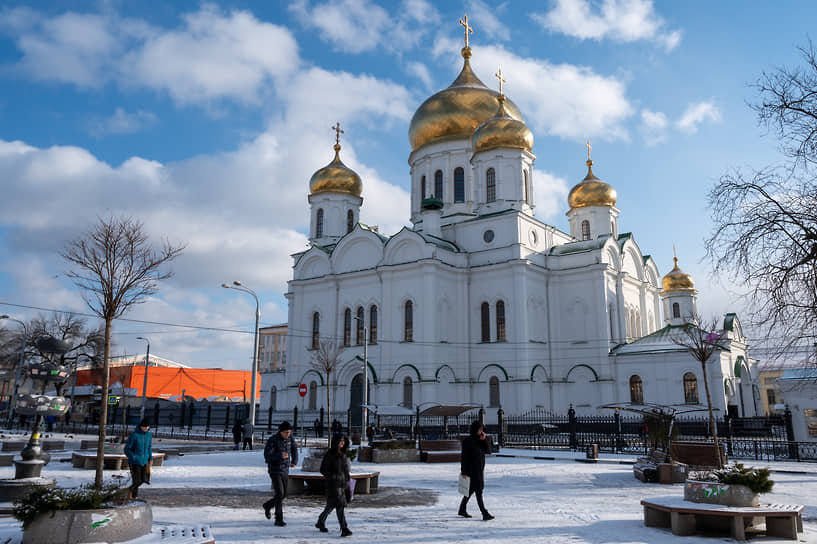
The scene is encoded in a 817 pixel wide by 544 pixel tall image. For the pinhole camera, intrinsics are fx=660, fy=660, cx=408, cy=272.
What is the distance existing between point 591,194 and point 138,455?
117ft

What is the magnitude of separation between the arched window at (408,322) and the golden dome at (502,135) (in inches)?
378

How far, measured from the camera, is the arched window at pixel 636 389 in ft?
109

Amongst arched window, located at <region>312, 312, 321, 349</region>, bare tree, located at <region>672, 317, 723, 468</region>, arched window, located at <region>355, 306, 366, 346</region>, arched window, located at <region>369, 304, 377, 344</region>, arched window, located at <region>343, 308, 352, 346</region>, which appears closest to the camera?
bare tree, located at <region>672, 317, 723, 468</region>

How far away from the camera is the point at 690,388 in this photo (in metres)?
32.0

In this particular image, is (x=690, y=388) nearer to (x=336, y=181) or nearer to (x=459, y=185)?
(x=459, y=185)

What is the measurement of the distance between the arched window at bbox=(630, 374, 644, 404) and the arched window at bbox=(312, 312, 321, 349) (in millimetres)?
17365

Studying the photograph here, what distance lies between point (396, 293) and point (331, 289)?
16.8 feet

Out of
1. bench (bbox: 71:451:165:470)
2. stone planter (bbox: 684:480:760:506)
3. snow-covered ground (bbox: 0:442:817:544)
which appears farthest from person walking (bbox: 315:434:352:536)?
bench (bbox: 71:451:165:470)

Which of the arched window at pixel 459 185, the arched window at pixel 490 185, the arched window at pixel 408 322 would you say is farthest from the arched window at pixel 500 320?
the arched window at pixel 459 185

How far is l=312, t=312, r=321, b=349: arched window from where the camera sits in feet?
126

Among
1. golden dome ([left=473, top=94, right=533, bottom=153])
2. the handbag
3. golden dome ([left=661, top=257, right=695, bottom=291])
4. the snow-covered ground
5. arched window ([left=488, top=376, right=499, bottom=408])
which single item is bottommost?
the snow-covered ground

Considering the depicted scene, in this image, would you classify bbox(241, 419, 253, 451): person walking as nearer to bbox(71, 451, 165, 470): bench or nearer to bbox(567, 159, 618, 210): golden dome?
bbox(71, 451, 165, 470): bench

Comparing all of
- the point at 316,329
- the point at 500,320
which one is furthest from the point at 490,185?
the point at 316,329

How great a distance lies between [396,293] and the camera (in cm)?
3503
